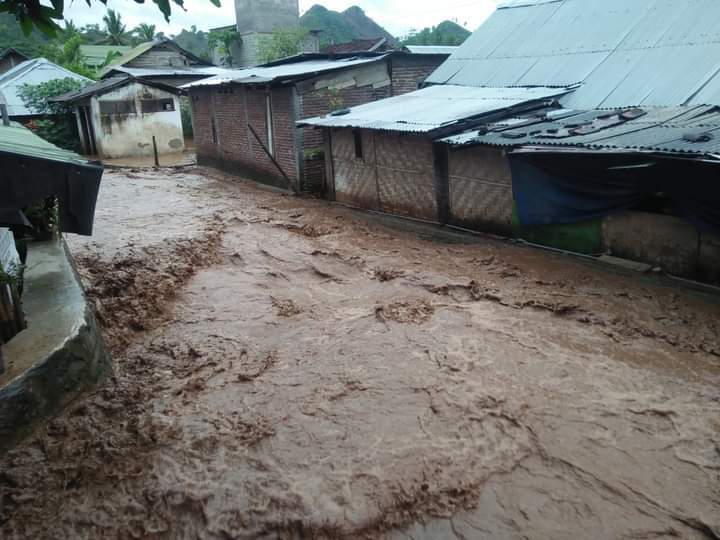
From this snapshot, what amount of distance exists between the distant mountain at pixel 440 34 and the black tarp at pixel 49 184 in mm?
40076

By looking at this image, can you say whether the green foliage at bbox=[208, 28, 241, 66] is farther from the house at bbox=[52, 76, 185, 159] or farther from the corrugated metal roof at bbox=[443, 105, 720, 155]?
the corrugated metal roof at bbox=[443, 105, 720, 155]

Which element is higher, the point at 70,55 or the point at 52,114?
the point at 70,55

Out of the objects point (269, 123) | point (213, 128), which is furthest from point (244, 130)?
point (213, 128)

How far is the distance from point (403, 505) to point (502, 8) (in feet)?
46.8

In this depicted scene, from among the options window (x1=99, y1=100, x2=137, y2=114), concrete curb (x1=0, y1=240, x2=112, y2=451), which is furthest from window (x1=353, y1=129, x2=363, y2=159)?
window (x1=99, y1=100, x2=137, y2=114)

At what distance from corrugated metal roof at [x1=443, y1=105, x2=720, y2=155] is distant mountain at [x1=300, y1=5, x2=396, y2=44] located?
42.5 meters

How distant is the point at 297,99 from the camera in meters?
15.0

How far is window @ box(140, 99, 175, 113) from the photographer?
24.6 m

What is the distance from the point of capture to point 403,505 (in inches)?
181

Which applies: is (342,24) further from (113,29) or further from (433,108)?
(433,108)

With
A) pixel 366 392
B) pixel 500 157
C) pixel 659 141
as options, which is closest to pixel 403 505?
pixel 366 392

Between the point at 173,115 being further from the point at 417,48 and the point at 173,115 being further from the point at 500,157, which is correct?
the point at 500,157

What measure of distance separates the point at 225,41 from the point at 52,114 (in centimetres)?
1527

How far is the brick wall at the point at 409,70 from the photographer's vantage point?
16.3 metres
